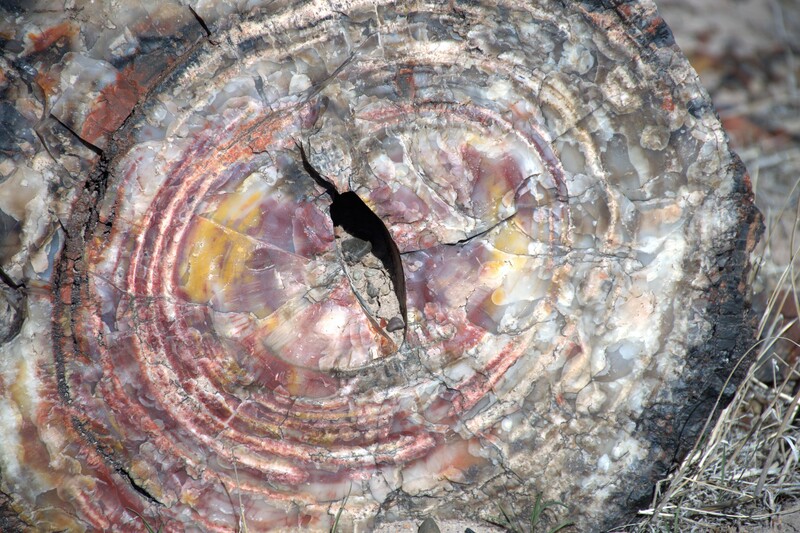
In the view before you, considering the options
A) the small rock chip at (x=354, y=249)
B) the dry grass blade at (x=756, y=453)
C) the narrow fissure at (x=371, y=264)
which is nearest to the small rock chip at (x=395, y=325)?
the narrow fissure at (x=371, y=264)

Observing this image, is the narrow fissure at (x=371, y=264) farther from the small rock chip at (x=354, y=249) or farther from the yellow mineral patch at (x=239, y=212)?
the yellow mineral patch at (x=239, y=212)

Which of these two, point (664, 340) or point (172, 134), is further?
point (664, 340)

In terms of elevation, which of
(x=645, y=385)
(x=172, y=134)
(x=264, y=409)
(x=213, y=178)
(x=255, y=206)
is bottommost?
(x=645, y=385)

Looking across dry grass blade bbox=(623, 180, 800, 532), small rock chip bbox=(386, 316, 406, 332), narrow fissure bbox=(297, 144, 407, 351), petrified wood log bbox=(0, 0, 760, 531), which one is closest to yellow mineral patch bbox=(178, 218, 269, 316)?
petrified wood log bbox=(0, 0, 760, 531)

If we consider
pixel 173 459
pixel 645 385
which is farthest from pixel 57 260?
pixel 645 385

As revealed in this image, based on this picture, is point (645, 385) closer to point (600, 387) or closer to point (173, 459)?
point (600, 387)

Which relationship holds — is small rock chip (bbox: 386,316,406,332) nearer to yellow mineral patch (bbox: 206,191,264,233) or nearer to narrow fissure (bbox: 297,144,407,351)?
narrow fissure (bbox: 297,144,407,351)
